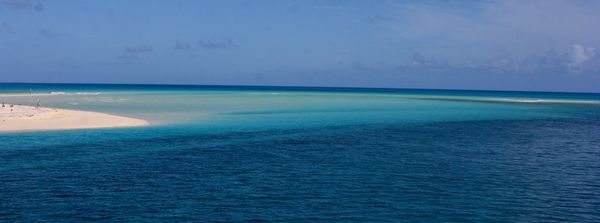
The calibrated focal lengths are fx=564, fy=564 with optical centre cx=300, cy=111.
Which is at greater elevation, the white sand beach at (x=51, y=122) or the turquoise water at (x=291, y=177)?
the white sand beach at (x=51, y=122)

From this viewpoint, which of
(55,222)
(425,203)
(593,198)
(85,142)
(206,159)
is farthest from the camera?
(85,142)

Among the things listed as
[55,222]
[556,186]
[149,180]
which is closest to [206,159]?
[149,180]

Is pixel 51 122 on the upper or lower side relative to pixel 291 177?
upper

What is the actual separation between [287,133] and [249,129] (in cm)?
405

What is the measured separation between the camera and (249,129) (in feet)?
148

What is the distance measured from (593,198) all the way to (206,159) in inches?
687

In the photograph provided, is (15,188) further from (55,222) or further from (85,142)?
(85,142)

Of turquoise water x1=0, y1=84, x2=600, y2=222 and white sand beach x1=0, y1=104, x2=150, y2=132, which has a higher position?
white sand beach x1=0, y1=104, x2=150, y2=132

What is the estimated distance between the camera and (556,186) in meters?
23.1

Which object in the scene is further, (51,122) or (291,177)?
(51,122)

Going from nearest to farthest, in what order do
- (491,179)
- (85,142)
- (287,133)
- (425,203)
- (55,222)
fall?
(55,222), (425,203), (491,179), (85,142), (287,133)

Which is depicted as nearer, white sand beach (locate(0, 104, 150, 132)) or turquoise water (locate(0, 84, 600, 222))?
turquoise water (locate(0, 84, 600, 222))

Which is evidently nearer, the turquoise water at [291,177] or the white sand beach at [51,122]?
the turquoise water at [291,177]

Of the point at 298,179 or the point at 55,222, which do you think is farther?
the point at 298,179
